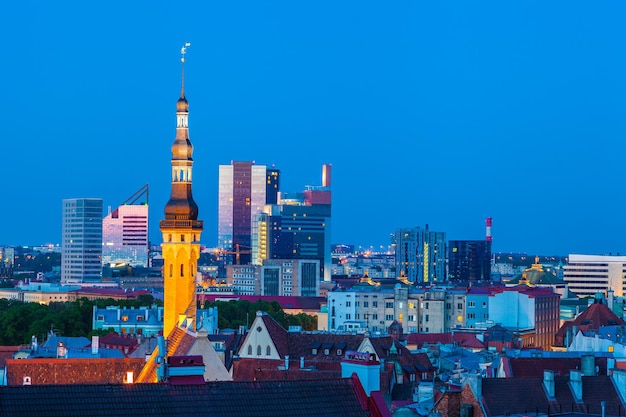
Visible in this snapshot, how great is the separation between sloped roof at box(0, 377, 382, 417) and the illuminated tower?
52.8 metres

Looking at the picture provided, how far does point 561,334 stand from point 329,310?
38.6 m

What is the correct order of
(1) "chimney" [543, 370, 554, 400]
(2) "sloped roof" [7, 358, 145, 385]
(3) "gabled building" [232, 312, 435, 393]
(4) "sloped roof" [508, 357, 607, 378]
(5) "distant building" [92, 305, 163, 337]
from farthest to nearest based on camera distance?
(5) "distant building" [92, 305, 163, 337] → (3) "gabled building" [232, 312, 435, 393] → (2) "sloped roof" [7, 358, 145, 385] → (4) "sloped roof" [508, 357, 607, 378] → (1) "chimney" [543, 370, 554, 400]

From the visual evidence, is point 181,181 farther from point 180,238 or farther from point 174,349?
point 174,349

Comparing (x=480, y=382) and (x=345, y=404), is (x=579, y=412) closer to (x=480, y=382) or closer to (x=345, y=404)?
(x=480, y=382)

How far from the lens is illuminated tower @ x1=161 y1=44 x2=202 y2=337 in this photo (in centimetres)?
8981

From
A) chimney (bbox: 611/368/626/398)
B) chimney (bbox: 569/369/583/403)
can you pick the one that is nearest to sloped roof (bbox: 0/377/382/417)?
chimney (bbox: 569/369/583/403)

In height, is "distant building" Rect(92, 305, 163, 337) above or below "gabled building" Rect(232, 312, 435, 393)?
below

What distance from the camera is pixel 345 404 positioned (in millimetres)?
32969

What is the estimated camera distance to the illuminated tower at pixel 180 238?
89.8 metres

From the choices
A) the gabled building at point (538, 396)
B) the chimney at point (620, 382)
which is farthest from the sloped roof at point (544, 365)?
the gabled building at point (538, 396)

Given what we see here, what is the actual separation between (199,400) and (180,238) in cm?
6090

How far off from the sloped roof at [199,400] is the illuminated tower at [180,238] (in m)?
52.8

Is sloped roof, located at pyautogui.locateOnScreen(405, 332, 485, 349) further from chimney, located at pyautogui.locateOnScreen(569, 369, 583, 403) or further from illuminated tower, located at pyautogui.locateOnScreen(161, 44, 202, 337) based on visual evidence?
chimney, located at pyautogui.locateOnScreen(569, 369, 583, 403)

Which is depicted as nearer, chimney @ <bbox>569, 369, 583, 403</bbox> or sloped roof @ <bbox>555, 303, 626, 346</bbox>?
chimney @ <bbox>569, 369, 583, 403</bbox>
